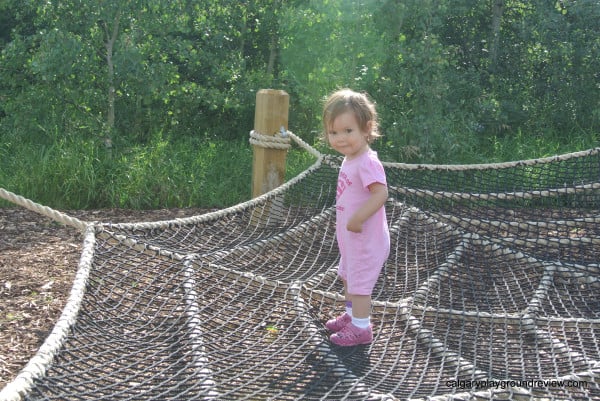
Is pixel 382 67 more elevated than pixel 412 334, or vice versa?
pixel 382 67

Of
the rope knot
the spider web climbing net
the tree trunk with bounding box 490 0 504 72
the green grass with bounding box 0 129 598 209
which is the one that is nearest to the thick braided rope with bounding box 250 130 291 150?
the rope knot

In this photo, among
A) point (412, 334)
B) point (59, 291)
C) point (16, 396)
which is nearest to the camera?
point (16, 396)

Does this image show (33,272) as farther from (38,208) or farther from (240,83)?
(240,83)

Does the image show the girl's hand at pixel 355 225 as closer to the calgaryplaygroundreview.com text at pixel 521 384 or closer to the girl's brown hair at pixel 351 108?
the girl's brown hair at pixel 351 108

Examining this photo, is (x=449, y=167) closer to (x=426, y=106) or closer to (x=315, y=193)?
(x=315, y=193)

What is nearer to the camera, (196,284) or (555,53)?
(196,284)

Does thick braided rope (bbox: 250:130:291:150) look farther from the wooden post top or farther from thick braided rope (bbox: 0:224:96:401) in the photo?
thick braided rope (bbox: 0:224:96:401)

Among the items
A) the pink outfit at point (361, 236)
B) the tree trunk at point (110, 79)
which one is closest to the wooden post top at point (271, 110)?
the pink outfit at point (361, 236)

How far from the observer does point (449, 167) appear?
11.3 ft

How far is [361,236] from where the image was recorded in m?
2.19

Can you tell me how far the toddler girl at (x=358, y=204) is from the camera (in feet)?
6.98

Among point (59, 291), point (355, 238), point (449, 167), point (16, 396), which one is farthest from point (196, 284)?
point (449, 167)

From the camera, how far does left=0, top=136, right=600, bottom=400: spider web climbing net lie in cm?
185

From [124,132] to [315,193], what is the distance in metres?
2.42
